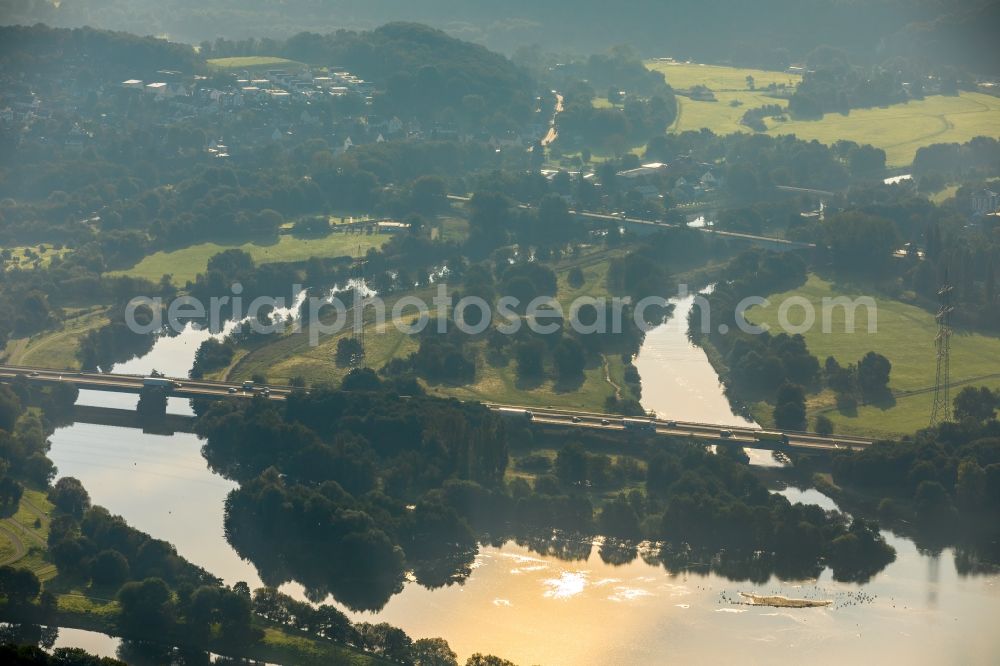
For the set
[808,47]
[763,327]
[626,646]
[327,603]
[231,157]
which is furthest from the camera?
[808,47]

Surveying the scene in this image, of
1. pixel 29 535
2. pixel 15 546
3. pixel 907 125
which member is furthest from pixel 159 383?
pixel 907 125

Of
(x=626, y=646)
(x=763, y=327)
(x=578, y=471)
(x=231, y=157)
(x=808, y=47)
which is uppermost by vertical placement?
(x=808, y=47)

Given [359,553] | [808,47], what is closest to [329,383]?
[359,553]

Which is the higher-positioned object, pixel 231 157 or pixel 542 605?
pixel 231 157

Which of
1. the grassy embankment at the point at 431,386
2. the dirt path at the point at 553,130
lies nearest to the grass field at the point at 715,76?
the dirt path at the point at 553,130

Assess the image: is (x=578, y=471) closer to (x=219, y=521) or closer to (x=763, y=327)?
(x=219, y=521)

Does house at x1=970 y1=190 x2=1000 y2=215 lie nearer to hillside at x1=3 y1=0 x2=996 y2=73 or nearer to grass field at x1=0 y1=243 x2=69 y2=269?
grass field at x1=0 y1=243 x2=69 y2=269

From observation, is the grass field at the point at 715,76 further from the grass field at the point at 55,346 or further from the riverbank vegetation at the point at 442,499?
the riverbank vegetation at the point at 442,499
